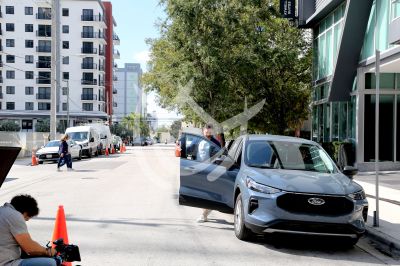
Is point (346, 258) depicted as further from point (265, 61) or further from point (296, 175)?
point (265, 61)

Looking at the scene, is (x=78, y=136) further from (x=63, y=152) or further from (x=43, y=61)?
(x=43, y=61)

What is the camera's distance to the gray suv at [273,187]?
7328mm

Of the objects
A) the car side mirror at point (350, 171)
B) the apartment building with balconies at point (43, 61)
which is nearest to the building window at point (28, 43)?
the apartment building with balconies at point (43, 61)

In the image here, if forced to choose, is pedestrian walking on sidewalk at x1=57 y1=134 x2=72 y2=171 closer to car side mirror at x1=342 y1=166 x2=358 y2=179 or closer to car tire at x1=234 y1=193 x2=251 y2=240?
car tire at x1=234 y1=193 x2=251 y2=240

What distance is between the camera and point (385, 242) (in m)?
8.04

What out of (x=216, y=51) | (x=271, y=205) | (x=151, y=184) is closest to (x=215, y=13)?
(x=216, y=51)

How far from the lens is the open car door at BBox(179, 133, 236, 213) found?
29.2 feet

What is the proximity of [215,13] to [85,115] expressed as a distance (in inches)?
2644

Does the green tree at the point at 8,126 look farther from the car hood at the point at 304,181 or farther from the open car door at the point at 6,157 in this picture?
the open car door at the point at 6,157

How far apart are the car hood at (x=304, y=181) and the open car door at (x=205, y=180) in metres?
0.77

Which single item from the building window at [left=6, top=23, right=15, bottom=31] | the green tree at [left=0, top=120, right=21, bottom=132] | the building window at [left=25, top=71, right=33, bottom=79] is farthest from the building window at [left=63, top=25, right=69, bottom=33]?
the green tree at [left=0, top=120, right=21, bottom=132]

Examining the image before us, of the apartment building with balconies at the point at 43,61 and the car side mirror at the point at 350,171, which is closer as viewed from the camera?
the car side mirror at the point at 350,171

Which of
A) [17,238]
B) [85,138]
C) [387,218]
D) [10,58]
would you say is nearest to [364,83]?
[387,218]

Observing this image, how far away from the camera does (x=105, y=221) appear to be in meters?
9.66
